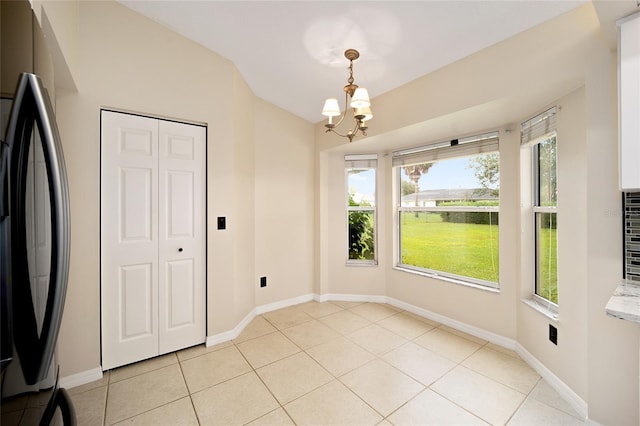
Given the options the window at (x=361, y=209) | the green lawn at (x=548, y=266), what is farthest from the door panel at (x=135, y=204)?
the green lawn at (x=548, y=266)

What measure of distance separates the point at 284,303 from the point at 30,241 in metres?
3.12

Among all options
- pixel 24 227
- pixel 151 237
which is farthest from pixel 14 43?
pixel 151 237

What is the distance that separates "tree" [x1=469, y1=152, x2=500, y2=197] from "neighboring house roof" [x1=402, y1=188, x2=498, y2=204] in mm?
54

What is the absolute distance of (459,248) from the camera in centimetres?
307

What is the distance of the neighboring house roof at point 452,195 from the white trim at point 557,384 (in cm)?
146

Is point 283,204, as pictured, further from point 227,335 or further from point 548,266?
point 548,266

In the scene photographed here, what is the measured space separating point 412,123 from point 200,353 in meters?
2.96

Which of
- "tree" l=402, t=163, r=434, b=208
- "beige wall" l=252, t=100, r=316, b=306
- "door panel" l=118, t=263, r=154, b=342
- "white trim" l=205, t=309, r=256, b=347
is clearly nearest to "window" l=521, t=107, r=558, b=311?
"tree" l=402, t=163, r=434, b=208

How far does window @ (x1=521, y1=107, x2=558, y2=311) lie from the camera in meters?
2.12

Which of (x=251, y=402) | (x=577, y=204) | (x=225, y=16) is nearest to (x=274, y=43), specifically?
(x=225, y=16)

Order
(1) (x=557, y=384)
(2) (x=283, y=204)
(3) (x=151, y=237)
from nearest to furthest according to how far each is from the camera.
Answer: (1) (x=557, y=384) → (3) (x=151, y=237) → (2) (x=283, y=204)

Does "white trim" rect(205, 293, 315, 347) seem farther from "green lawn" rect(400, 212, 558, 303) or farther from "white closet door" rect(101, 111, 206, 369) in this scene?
"green lawn" rect(400, 212, 558, 303)

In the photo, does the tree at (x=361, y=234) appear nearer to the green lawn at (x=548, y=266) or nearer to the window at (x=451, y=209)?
the window at (x=451, y=209)

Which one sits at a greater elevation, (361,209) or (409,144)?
(409,144)
